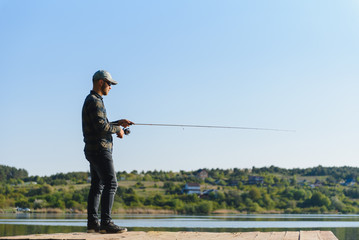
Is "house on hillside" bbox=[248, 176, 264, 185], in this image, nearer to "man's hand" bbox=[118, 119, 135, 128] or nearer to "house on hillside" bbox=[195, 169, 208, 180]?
"house on hillside" bbox=[195, 169, 208, 180]

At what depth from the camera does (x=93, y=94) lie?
24.7 feet

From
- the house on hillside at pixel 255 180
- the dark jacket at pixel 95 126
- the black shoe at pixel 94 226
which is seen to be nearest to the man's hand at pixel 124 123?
the dark jacket at pixel 95 126

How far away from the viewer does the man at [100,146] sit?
24.1 feet

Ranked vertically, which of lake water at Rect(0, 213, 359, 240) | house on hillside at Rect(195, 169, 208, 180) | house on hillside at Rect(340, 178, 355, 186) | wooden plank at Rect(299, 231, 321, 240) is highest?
house on hillside at Rect(195, 169, 208, 180)

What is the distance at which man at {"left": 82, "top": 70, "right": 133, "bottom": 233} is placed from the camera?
7.34m

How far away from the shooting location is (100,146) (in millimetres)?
7348

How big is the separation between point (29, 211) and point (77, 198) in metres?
6.85

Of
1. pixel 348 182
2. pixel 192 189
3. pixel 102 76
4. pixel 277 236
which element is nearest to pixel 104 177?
pixel 102 76

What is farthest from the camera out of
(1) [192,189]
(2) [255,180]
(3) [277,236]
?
(2) [255,180]

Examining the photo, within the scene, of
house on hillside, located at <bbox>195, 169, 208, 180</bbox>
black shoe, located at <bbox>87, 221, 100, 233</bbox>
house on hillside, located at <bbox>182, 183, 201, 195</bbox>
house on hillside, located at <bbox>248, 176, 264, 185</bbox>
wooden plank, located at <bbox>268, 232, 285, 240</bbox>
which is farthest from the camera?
house on hillside, located at <bbox>195, 169, 208, 180</bbox>

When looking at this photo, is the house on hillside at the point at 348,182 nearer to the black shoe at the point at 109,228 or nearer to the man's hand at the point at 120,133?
the man's hand at the point at 120,133

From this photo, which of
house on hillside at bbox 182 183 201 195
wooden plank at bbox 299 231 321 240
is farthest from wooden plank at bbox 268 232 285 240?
house on hillside at bbox 182 183 201 195

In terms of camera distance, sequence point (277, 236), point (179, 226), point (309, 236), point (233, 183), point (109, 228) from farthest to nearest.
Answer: point (233, 183) < point (179, 226) < point (309, 236) < point (277, 236) < point (109, 228)

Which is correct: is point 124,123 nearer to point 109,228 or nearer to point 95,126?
point 95,126
